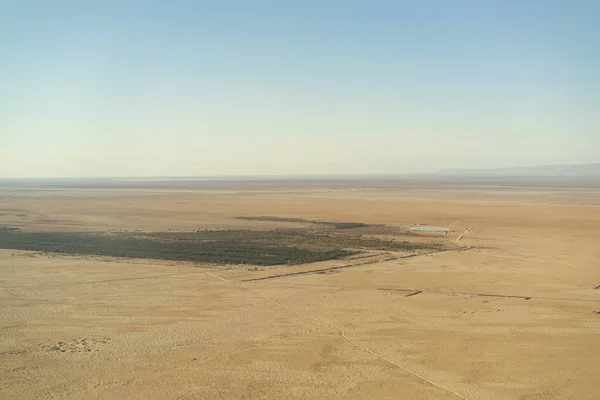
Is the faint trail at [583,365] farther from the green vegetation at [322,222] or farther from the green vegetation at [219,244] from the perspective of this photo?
the green vegetation at [322,222]

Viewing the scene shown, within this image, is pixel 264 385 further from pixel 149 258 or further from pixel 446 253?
pixel 446 253

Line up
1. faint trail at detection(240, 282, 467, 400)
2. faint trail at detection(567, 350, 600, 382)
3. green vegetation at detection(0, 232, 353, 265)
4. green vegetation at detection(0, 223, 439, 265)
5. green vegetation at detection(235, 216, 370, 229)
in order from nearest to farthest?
faint trail at detection(240, 282, 467, 400) < faint trail at detection(567, 350, 600, 382) < green vegetation at detection(0, 232, 353, 265) < green vegetation at detection(0, 223, 439, 265) < green vegetation at detection(235, 216, 370, 229)

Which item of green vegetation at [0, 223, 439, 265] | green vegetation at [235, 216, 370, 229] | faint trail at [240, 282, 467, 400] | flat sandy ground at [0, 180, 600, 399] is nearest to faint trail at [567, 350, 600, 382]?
flat sandy ground at [0, 180, 600, 399]

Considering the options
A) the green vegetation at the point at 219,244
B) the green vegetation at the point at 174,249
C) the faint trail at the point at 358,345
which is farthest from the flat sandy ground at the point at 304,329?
the green vegetation at the point at 219,244

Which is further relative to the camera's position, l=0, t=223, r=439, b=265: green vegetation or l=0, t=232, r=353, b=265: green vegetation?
l=0, t=223, r=439, b=265: green vegetation

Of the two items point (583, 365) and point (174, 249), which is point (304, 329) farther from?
point (174, 249)

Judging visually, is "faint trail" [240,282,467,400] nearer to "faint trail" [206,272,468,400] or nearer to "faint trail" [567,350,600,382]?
"faint trail" [206,272,468,400]

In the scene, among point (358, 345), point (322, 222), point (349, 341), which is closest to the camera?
point (358, 345)

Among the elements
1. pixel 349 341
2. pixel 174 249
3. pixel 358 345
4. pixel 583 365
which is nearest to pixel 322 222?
pixel 174 249

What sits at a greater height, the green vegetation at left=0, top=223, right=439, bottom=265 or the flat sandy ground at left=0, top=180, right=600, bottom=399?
the green vegetation at left=0, top=223, right=439, bottom=265
